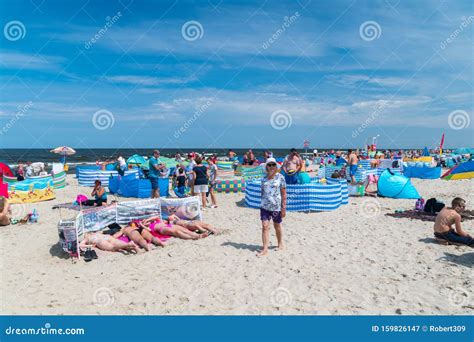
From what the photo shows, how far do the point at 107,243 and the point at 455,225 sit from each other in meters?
6.44

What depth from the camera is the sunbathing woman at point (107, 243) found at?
6.69 meters

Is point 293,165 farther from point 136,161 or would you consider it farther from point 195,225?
Result: point 136,161

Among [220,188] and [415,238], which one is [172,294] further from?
[220,188]

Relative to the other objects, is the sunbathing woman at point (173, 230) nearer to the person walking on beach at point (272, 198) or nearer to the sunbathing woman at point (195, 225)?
the sunbathing woman at point (195, 225)

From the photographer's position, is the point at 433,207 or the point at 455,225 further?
the point at 433,207

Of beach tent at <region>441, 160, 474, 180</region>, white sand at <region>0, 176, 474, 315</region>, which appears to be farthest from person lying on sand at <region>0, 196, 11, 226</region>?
beach tent at <region>441, 160, 474, 180</region>

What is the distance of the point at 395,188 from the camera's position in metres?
13.1

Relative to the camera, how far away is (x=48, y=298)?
188 inches

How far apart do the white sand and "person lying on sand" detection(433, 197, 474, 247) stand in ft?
0.67

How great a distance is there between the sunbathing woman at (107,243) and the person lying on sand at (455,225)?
5755 millimetres

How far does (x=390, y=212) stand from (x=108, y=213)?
750 centimetres

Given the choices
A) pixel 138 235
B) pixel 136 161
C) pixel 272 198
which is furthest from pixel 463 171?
pixel 136 161
